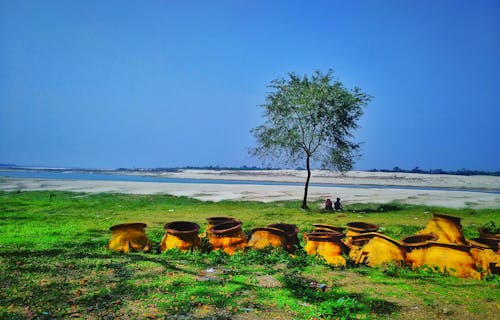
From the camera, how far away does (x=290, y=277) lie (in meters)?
7.44

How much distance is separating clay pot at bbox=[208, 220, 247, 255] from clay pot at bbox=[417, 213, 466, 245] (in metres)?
5.73

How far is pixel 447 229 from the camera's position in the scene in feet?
33.1

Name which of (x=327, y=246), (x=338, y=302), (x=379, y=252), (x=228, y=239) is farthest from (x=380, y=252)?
(x=228, y=239)

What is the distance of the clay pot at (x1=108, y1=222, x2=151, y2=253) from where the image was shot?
9851mm

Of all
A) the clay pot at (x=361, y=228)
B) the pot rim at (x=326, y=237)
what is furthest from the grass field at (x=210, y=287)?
the clay pot at (x=361, y=228)

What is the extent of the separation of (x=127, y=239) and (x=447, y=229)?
9.41 metres

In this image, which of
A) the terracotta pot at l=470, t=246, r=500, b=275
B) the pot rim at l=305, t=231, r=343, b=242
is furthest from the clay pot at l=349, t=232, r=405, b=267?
the terracotta pot at l=470, t=246, r=500, b=275

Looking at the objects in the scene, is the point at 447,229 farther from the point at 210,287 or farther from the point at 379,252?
the point at 210,287

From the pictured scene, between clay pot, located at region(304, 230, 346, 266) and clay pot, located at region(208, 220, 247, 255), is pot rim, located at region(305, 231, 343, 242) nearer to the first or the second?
clay pot, located at region(304, 230, 346, 266)

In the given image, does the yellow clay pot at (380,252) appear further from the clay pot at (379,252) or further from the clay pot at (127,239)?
the clay pot at (127,239)

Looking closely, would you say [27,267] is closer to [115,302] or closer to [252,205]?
[115,302]

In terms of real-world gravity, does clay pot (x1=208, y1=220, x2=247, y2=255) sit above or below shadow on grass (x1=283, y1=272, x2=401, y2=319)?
above

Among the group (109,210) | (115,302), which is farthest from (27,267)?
(109,210)

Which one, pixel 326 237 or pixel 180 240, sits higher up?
pixel 326 237
